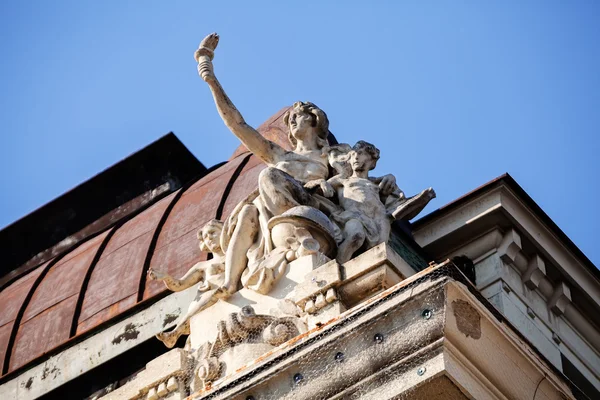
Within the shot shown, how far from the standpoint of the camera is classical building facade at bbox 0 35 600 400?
51.3 feet

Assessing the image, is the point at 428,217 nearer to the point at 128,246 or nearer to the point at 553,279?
the point at 553,279

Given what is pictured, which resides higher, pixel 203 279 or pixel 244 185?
pixel 244 185

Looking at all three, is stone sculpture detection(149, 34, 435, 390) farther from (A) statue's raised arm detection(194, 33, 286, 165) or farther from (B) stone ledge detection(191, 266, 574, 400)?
(B) stone ledge detection(191, 266, 574, 400)

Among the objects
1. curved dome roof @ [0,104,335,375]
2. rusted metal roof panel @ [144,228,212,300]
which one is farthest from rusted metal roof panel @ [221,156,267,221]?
rusted metal roof panel @ [144,228,212,300]

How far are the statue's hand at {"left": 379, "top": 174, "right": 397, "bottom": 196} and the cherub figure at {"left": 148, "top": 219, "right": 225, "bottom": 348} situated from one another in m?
1.87

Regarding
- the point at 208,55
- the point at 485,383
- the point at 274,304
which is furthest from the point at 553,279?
the point at 485,383

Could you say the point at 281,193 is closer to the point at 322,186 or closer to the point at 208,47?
the point at 322,186

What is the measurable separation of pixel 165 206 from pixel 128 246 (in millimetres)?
1021

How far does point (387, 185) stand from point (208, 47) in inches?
119

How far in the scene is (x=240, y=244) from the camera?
1986cm

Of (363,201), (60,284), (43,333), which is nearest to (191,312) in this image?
Result: (363,201)

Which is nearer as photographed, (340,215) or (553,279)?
(340,215)

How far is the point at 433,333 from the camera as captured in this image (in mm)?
15383

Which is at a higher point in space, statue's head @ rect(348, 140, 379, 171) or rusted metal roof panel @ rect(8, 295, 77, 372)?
rusted metal roof panel @ rect(8, 295, 77, 372)
